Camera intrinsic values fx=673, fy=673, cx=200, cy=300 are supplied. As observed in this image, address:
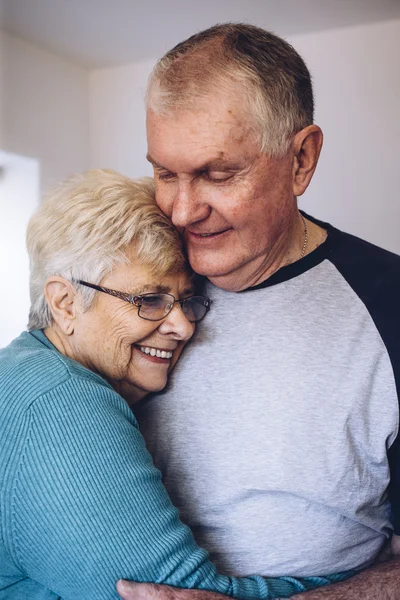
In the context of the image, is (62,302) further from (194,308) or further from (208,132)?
(208,132)

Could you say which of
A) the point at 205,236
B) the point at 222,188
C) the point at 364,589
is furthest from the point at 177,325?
the point at 364,589

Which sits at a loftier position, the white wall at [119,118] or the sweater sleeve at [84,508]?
the white wall at [119,118]

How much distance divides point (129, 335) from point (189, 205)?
0.28 meters

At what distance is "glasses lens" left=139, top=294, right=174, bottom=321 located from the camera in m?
1.30

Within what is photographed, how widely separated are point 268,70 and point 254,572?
93 cm

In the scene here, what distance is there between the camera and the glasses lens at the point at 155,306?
1301 millimetres

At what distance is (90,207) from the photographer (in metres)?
1.29

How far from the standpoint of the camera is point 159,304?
52.4 inches

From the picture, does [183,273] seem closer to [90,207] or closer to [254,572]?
[90,207]

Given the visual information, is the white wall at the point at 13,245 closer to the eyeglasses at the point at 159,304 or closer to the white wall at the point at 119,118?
the white wall at the point at 119,118

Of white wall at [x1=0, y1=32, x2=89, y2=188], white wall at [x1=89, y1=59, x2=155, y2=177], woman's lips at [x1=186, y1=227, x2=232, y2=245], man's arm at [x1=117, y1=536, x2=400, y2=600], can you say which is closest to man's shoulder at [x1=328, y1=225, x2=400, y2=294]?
woman's lips at [x1=186, y1=227, x2=232, y2=245]

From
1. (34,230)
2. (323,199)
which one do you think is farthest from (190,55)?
(323,199)

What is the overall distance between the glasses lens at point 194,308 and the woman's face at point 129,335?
2cm

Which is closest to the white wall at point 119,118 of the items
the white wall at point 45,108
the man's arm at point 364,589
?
the white wall at point 45,108
